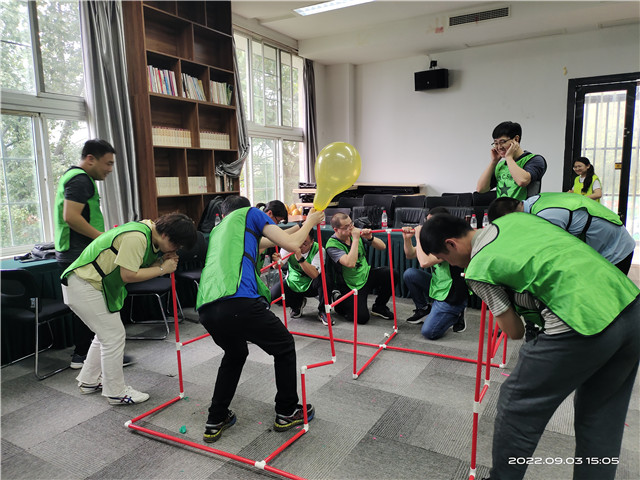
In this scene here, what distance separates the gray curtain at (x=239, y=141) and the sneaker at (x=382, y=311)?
2.68 metres

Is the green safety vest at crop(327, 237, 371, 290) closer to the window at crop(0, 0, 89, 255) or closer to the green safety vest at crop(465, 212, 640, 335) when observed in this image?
the green safety vest at crop(465, 212, 640, 335)

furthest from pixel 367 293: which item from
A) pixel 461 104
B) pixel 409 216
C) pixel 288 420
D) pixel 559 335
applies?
pixel 461 104

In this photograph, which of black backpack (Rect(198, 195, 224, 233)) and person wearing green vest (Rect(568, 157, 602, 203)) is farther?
person wearing green vest (Rect(568, 157, 602, 203))

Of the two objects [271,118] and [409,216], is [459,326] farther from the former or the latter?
[271,118]

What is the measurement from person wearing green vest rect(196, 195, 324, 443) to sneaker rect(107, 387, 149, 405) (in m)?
0.63

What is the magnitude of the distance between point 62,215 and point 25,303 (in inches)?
24.7

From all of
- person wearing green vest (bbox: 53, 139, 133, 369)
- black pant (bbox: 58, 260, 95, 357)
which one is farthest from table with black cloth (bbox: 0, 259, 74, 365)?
person wearing green vest (bbox: 53, 139, 133, 369)

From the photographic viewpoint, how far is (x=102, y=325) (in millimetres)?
2402

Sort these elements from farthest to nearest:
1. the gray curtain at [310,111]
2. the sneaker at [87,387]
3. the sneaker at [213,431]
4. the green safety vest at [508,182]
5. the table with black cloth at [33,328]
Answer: the gray curtain at [310,111] < the table with black cloth at [33,328] < the green safety vest at [508,182] < the sneaker at [87,387] < the sneaker at [213,431]

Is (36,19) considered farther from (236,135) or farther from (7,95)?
(236,135)

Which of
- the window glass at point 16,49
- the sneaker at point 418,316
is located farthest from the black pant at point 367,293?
the window glass at point 16,49

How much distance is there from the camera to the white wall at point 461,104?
21.5 ft

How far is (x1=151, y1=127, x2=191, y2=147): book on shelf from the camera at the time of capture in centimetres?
461

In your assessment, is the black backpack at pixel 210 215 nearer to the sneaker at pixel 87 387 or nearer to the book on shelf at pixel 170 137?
the book on shelf at pixel 170 137
